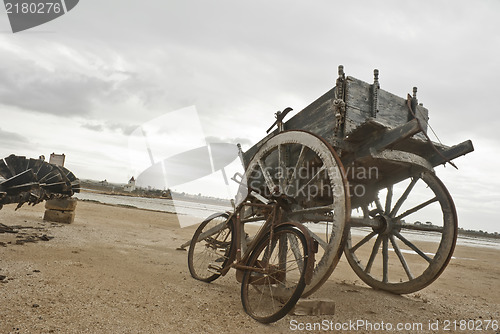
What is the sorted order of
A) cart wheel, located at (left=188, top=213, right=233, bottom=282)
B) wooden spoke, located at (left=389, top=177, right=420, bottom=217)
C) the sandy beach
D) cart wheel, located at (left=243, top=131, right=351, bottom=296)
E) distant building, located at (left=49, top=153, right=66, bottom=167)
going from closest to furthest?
the sandy beach
cart wheel, located at (left=243, top=131, right=351, bottom=296)
cart wheel, located at (left=188, top=213, right=233, bottom=282)
wooden spoke, located at (left=389, top=177, right=420, bottom=217)
distant building, located at (left=49, top=153, right=66, bottom=167)

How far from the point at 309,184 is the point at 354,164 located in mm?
719

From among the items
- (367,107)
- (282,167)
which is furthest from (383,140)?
(282,167)

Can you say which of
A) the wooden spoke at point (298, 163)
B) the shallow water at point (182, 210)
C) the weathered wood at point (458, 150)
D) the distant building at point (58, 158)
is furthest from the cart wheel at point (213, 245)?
the shallow water at point (182, 210)

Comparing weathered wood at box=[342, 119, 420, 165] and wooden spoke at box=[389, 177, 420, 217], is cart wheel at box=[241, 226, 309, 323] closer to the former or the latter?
weathered wood at box=[342, 119, 420, 165]

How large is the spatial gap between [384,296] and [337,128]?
2887 mm

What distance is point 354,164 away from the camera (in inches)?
173

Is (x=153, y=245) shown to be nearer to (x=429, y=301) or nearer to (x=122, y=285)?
(x=122, y=285)

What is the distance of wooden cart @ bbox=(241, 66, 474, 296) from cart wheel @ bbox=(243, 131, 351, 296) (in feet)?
0.04

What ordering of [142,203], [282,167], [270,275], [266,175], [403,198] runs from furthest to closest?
[142,203], [403,198], [266,175], [282,167], [270,275]

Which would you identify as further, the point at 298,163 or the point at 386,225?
the point at 386,225

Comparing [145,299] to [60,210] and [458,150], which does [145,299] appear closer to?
[458,150]

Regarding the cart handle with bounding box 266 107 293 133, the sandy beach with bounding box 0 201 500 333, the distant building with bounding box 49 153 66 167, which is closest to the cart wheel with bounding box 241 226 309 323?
the sandy beach with bounding box 0 201 500 333

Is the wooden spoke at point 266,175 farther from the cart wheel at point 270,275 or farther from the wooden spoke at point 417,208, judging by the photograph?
the wooden spoke at point 417,208

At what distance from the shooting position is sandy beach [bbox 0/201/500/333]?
286 cm
